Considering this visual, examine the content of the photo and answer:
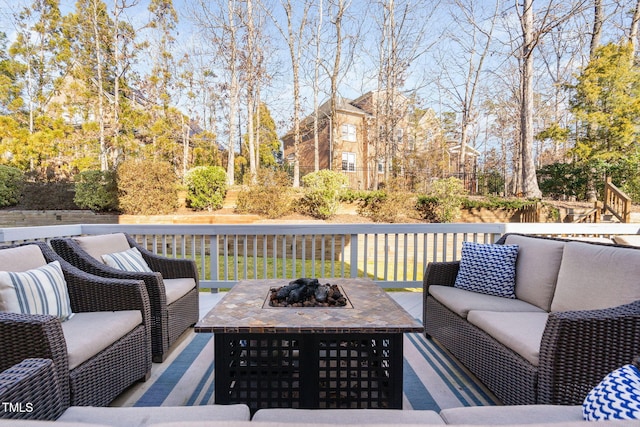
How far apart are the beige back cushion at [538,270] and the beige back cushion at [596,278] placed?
0.30 ft

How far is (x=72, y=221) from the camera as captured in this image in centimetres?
906

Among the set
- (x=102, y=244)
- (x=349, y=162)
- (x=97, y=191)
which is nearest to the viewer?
(x=102, y=244)

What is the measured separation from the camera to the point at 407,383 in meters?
2.20

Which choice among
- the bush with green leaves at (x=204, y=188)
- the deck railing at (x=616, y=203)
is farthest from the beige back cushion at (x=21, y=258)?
the deck railing at (x=616, y=203)

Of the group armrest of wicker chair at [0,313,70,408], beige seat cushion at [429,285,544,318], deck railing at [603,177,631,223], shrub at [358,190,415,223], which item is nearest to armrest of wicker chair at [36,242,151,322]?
armrest of wicker chair at [0,313,70,408]

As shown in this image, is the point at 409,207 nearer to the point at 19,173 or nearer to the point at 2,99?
A: the point at 19,173

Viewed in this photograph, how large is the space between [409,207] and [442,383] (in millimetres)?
7053

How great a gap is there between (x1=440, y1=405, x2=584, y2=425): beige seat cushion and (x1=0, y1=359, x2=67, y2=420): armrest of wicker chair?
134 cm

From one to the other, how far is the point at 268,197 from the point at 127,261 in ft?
18.9

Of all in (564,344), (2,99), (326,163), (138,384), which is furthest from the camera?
(326,163)

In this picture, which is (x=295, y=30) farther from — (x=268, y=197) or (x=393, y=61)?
(x=268, y=197)

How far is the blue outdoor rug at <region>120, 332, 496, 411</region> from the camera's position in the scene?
2004 mm

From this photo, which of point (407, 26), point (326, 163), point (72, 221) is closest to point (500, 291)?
point (72, 221)

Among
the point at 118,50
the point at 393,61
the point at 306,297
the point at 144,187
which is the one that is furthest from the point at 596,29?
the point at 118,50
